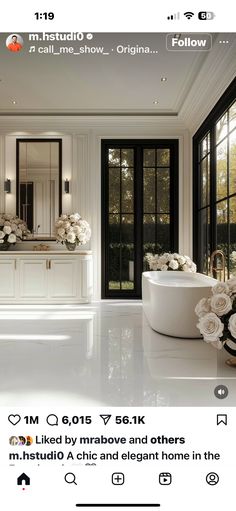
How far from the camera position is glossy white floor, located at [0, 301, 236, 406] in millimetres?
1437

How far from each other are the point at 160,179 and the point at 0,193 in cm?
216

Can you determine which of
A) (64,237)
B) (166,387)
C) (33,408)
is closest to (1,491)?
(33,408)

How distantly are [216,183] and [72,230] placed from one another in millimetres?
1844

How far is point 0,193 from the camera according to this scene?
4840mm

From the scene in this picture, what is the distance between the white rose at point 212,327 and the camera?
5.37 ft

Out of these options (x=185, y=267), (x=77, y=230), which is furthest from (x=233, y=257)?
(x=77, y=230)

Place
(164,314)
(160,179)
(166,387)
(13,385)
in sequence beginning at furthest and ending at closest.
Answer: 1. (160,179)
2. (164,314)
3. (13,385)
4. (166,387)

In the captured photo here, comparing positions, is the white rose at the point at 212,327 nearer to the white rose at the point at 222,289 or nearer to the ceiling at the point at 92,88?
the white rose at the point at 222,289

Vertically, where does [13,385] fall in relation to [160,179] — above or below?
below

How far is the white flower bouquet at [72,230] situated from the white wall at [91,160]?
0.62ft

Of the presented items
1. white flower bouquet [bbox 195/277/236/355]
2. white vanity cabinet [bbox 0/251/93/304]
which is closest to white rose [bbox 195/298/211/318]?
white flower bouquet [bbox 195/277/236/355]

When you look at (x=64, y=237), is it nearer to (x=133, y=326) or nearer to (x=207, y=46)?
(x=133, y=326)

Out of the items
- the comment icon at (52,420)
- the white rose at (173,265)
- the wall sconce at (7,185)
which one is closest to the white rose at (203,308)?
the comment icon at (52,420)

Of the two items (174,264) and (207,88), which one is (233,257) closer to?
(174,264)
